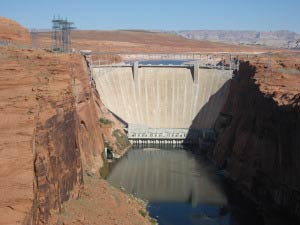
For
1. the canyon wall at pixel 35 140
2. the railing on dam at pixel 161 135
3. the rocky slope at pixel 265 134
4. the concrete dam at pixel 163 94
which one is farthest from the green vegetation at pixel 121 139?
the canyon wall at pixel 35 140

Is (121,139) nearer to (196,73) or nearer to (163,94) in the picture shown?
(163,94)

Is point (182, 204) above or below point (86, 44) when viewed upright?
below

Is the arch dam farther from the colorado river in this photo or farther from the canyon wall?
the canyon wall

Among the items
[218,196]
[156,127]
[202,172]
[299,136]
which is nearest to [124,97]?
[156,127]

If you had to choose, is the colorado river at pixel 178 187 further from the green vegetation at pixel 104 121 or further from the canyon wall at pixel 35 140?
the canyon wall at pixel 35 140

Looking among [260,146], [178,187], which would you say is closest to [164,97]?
[178,187]

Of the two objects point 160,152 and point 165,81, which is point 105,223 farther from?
point 165,81
